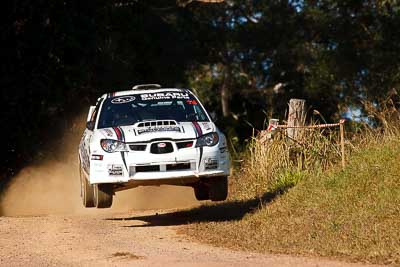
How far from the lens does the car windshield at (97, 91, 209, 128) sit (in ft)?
50.4

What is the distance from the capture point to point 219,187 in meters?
14.9

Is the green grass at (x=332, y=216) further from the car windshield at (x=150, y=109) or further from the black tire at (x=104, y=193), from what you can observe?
the car windshield at (x=150, y=109)

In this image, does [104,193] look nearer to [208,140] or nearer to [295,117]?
[208,140]

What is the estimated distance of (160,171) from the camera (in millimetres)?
14047

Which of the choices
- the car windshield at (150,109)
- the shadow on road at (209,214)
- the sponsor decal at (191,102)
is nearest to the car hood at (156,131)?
the car windshield at (150,109)

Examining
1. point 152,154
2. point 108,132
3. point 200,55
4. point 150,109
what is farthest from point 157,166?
point 200,55

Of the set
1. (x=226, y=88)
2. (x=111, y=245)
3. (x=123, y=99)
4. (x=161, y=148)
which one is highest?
Result: (x=123, y=99)

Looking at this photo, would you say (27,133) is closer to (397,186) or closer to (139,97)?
(139,97)

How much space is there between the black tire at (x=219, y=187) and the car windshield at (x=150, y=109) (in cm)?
98

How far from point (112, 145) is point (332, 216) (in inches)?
122

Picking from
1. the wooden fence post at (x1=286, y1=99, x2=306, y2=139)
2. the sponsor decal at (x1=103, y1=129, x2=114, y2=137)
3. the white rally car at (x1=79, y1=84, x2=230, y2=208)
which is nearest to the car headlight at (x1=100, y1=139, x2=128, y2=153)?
the white rally car at (x1=79, y1=84, x2=230, y2=208)

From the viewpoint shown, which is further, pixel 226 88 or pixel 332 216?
pixel 226 88

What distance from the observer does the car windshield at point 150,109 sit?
15.4 meters

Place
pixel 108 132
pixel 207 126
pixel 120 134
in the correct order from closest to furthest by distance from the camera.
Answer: pixel 120 134
pixel 108 132
pixel 207 126
